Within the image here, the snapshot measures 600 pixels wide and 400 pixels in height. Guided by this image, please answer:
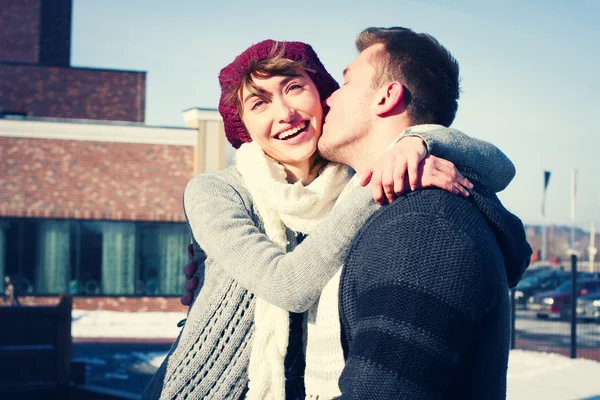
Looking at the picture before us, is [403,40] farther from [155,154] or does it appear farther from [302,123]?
[155,154]

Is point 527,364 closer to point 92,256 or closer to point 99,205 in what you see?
point 99,205

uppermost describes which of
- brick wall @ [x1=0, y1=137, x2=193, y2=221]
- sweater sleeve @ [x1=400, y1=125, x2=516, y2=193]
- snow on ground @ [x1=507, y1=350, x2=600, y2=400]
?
sweater sleeve @ [x1=400, y1=125, x2=516, y2=193]

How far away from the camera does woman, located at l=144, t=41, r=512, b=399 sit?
7.66ft

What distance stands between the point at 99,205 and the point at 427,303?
24.1m

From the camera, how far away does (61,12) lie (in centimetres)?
3769

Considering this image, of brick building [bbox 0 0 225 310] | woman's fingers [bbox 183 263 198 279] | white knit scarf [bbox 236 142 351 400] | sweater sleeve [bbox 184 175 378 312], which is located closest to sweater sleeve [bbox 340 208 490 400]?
white knit scarf [bbox 236 142 351 400]

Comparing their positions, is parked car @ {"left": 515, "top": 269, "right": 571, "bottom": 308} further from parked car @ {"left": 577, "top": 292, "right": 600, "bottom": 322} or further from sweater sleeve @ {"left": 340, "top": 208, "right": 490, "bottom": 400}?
sweater sleeve @ {"left": 340, "top": 208, "right": 490, "bottom": 400}

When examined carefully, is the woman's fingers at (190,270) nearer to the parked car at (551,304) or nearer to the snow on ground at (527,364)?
the snow on ground at (527,364)

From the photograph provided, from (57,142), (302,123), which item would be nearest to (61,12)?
(57,142)

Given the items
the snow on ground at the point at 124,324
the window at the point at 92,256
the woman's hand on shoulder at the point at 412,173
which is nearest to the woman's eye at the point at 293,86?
the woman's hand on shoulder at the point at 412,173

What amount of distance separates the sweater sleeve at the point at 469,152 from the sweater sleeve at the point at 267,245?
10.4 inches

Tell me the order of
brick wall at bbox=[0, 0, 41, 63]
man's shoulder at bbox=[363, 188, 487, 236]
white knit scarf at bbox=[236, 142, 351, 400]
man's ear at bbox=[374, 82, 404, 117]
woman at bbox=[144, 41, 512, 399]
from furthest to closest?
brick wall at bbox=[0, 0, 41, 63] → woman at bbox=[144, 41, 512, 399] → man's ear at bbox=[374, 82, 404, 117] → white knit scarf at bbox=[236, 142, 351, 400] → man's shoulder at bbox=[363, 188, 487, 236]

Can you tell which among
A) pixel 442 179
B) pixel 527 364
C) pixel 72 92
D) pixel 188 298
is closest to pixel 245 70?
pixel 188 298

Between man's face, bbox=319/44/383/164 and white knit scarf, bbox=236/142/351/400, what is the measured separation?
433mm
